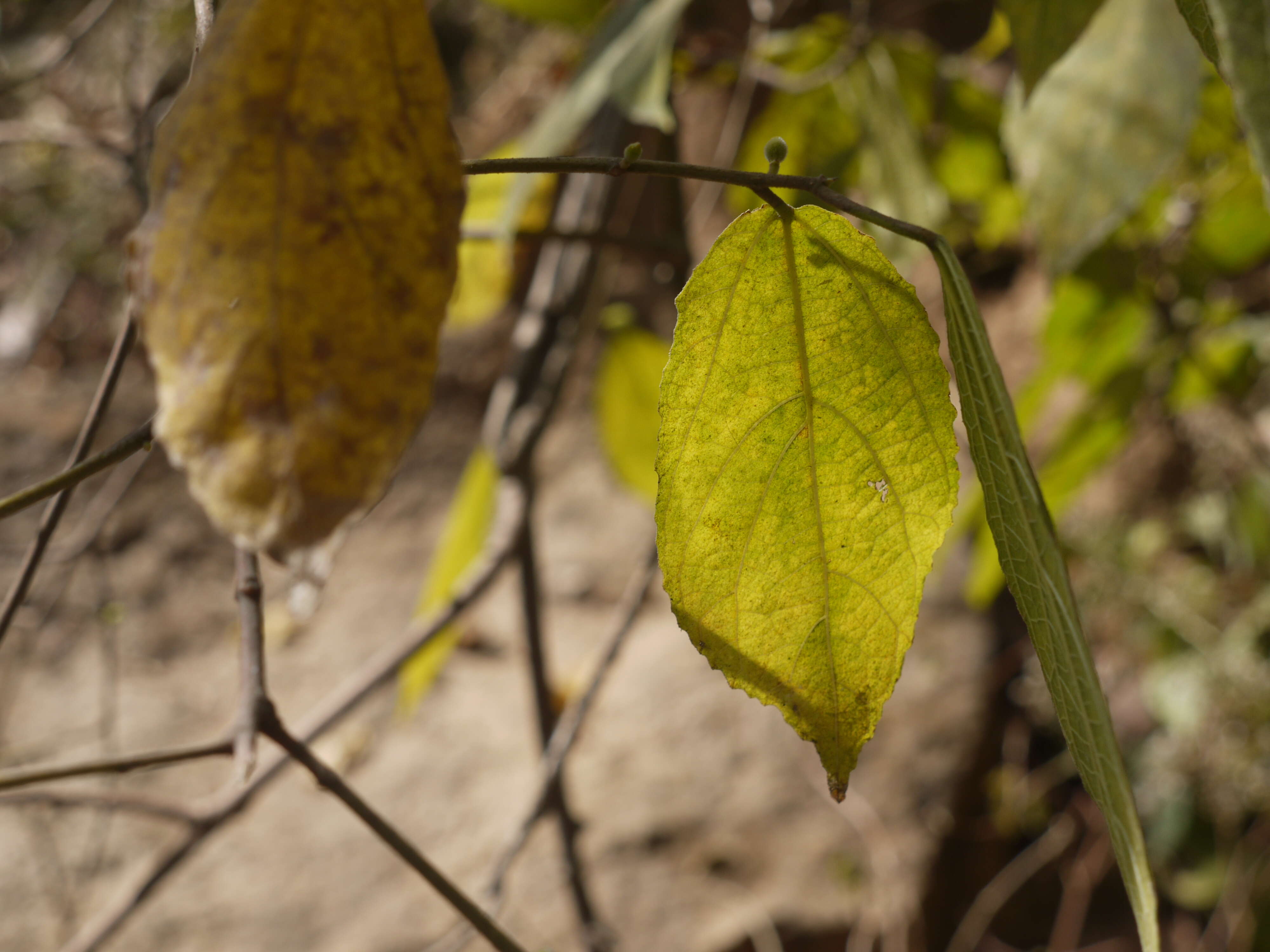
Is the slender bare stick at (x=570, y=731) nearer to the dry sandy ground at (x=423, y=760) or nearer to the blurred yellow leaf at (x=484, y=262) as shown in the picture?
the blurred yellow leaf at (x=484, y=262)

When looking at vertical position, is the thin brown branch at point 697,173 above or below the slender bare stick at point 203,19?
below

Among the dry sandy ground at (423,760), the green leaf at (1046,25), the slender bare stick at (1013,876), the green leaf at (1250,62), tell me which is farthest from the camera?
the slender bare stick at (1013,876)

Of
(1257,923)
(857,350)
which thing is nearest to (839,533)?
(857,350)

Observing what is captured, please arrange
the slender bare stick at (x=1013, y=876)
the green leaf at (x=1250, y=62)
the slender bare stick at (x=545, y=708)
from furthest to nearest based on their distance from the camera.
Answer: the slender bare stick at (x=1013, y=876), the slender bare stick at (x=545, y=708), the green leaf at (x=1250, y=62)

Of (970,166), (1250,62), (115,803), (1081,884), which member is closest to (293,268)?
(1250,62)

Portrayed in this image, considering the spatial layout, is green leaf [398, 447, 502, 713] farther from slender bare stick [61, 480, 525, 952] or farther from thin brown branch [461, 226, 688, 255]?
thin brown branch [461, 226, 688, 255]

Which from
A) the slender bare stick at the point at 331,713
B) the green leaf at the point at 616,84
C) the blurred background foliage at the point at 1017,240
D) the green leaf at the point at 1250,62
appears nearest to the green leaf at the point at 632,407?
the blurred background foliage at the point at 1017,240
